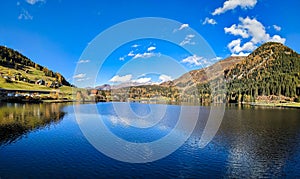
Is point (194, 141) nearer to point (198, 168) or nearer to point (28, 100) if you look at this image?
point (198, 168)

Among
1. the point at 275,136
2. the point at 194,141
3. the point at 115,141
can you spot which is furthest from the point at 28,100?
the point at 275,136

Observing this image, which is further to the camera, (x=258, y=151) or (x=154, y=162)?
(x=258, y=151)

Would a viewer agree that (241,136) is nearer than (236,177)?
No

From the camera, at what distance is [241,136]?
57.5 meters

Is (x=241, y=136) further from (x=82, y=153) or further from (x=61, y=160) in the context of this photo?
(x=61, y=160)

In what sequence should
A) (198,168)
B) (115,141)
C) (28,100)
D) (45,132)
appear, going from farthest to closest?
(28,100) → (45,132) → (115,141) → (198,168)

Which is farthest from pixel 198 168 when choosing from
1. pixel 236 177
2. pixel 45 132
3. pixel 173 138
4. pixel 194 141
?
pixel 45 132

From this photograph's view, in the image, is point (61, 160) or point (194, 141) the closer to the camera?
point (61, 160)

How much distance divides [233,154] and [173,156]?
1094cm

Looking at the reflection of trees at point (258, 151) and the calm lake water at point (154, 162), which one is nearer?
the calm lake water at point (154, 162)

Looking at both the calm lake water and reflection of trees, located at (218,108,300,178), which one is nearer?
the calm lake water

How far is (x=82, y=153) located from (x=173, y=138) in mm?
23004

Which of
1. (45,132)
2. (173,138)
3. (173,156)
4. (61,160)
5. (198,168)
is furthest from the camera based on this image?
(45,132)

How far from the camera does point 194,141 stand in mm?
50844
